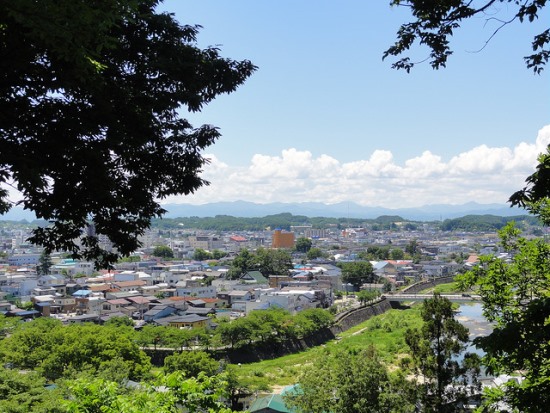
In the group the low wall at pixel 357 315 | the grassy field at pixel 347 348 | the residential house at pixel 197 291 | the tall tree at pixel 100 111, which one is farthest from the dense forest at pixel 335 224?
the tall tree at pixel 100 111

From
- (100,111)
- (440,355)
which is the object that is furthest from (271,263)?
(100,111)

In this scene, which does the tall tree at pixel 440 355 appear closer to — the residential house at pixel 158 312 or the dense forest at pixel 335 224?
the residential house at pixel 158 312

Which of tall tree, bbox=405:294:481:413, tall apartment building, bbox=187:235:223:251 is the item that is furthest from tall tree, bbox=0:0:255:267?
tall apartment building, bbox=187:235:223:251

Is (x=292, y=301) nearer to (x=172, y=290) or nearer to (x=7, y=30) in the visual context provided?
(x=172, y=290)

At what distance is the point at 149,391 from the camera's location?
4.68 metres

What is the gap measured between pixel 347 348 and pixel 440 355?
14512mm

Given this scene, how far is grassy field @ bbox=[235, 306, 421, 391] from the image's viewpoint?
1834 cm

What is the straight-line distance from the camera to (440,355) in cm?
766

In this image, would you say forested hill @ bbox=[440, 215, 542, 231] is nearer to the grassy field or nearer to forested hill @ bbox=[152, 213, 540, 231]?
forested hill @ bbox=[152, 213, 540, 231]

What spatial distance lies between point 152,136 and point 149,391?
8.18ft

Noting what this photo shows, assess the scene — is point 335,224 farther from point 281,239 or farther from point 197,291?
point 197,291

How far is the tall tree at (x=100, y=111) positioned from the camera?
8.36 feet

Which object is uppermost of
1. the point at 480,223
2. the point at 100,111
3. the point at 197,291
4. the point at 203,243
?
the point at 100,111

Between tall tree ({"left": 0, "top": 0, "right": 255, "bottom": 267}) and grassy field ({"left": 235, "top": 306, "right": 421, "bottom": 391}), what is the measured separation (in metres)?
11.2
